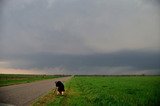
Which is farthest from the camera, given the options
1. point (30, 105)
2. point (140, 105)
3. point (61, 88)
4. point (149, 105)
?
point (61, 88)

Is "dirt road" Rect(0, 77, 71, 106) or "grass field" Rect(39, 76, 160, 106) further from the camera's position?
"dirt road" Rect(0, 77, 71, 106)

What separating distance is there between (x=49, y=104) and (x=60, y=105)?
2.60 feet

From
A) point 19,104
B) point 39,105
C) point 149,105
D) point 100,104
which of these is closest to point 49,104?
point 39,105

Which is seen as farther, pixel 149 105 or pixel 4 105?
pixel 4 105

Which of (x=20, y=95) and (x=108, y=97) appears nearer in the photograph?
(x=108, y=97)

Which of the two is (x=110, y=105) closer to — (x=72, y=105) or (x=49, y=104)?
(x=72, y=105)

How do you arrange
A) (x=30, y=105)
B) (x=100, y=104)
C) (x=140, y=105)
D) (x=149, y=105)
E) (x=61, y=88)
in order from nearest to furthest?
(x=149, y=105) < (x=140, y=105) < (x=100, y=104) < (x=30, y=105) < (x=61, y=88)

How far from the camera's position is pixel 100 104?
1614 centimetres

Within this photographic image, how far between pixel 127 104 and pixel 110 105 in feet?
2.77

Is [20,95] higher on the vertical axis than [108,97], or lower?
higher

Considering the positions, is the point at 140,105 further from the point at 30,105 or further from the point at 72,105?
the point at 30,105

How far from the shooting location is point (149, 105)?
1405 centimetres

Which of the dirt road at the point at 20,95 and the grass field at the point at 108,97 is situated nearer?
the grass field at the point at 108,97

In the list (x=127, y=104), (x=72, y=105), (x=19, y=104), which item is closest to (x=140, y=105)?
(x=127, y=104)
